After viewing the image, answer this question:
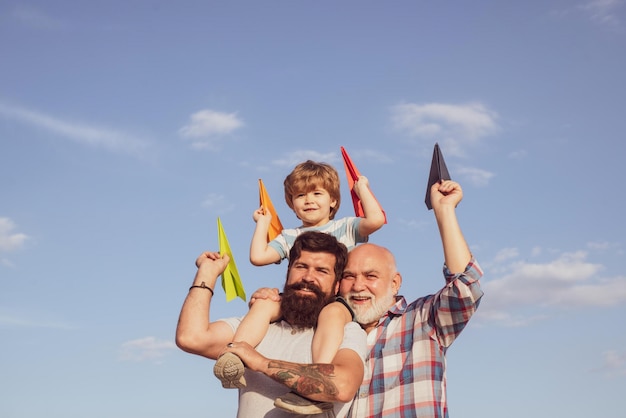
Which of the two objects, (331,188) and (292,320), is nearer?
(292,320)

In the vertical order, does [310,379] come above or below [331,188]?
below

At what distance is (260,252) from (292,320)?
208 centimetres

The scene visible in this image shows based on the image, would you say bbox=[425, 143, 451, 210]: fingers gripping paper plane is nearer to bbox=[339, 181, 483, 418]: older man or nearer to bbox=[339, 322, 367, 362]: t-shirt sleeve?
bbox=[339, 181, 483, 418]: older man

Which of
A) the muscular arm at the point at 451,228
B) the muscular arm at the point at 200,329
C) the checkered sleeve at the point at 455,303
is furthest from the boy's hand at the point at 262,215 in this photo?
the checkered sleeve at the point at 455,303

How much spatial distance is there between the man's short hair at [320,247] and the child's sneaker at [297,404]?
1.43 meters

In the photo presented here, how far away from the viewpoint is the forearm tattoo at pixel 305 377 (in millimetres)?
4973

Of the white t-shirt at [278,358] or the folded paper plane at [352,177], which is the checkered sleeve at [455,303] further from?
the folded paper plane at [352,177]

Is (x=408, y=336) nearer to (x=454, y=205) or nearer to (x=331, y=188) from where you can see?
(x=454, y=205)

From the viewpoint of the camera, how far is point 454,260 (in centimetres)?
598

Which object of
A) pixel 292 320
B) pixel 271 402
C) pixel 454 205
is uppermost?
pixel 454 205

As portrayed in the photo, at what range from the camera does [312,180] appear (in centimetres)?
805

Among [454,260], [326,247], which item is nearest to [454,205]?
[454,260]

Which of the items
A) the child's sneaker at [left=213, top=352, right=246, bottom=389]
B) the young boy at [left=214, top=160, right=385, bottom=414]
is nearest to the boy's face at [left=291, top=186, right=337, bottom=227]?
the young boy at [left=214, top=160, right=385, bottom=414]

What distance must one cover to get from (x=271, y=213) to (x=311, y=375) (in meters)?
3.56
